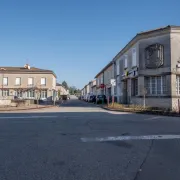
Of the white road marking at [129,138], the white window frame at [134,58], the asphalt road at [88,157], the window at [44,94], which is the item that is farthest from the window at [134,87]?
the window at [44,94]

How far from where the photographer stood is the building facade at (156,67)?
853 inches

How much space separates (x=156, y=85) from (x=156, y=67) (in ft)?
6.16

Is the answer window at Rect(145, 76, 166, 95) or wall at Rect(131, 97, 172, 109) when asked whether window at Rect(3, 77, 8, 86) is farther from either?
window at Rect(145, 76, 166, 95)

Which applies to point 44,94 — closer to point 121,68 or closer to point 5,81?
point 5,81

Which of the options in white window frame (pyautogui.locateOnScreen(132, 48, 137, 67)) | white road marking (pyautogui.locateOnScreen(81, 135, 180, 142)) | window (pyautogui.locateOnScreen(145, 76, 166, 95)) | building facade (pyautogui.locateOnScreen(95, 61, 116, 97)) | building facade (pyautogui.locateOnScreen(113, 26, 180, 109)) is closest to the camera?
white road marking (pyautogui.locateOnScreen(81, 135, 180, 142))

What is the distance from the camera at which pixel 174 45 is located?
71.2 feet

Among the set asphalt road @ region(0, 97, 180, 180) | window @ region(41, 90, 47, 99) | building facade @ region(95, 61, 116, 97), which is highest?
building facade @ region(95, 61, 116, 97)

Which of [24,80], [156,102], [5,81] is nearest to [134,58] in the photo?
[156,102]

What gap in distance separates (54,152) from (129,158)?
191 cm

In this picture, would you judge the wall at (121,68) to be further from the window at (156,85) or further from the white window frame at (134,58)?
the window at (156,85)

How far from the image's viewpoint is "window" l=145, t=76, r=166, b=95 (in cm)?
2267

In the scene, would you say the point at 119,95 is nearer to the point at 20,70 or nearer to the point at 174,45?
the point at 174,45

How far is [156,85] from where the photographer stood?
2338 cm

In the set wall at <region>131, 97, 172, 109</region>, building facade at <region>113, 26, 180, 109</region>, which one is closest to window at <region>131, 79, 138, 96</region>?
building facade at <region>113, 26, 180, 109</region>
